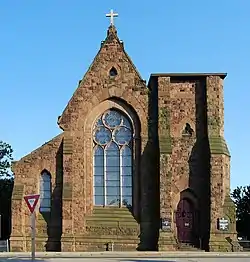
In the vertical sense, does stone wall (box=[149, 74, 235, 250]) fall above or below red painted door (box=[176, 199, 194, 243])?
above

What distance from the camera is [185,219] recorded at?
42375mm

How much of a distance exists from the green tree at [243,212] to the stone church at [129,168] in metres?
17.8

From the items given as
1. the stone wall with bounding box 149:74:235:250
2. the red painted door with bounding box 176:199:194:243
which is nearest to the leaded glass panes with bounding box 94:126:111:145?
the stone wall with bounding box 149:74:235:250

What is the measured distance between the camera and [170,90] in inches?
1690

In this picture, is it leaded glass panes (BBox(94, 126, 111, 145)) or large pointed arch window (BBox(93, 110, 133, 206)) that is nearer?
large pointed arch window (BBox(93, 110, 133, 206))

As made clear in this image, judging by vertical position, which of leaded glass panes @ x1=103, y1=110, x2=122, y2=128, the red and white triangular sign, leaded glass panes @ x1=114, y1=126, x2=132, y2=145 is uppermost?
leaded glass panes @ x1=103, y1=110, x2=122, y2=128

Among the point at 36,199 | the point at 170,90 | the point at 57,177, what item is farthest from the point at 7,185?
the point at 36,199

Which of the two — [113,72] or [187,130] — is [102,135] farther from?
[187,130]

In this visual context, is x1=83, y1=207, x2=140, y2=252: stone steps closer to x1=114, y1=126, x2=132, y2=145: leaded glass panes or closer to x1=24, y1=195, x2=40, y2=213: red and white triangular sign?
x1=114, y1=126, x2=132, y2=145: leaded glass panes

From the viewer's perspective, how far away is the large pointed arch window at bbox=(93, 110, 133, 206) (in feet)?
141

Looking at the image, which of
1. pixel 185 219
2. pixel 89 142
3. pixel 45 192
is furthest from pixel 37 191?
pixel 185 219

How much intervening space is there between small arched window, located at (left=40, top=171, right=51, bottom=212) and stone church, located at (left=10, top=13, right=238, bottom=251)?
67 mm

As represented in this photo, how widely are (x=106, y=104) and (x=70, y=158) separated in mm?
4472

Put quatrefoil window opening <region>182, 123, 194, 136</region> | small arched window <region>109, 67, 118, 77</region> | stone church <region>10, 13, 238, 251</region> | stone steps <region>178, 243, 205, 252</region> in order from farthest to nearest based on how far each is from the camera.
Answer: small arched window <region>109, 67, 118, 77</region>
quatrefoil window opening <region>182, 123, 194, 136</region>
stone church <region>10, 13, 238, 251</region>
stone steps <region>178, 243, 205, 252</region>
